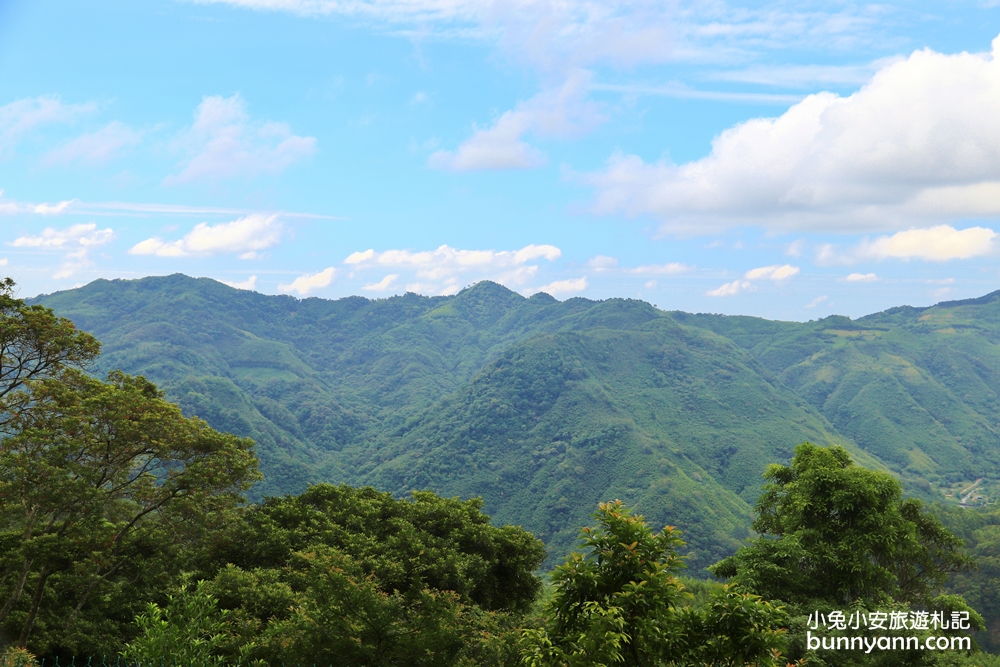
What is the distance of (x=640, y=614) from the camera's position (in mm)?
8367

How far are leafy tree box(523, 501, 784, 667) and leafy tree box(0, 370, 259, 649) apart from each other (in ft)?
47.4

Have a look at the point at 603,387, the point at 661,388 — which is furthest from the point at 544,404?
the point at 661,388

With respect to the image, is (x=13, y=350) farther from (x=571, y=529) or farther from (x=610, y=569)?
(x=571, y=529)

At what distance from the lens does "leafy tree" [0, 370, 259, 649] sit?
17.1m

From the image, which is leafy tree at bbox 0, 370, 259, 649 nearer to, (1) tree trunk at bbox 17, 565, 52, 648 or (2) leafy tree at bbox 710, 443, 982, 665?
(1) tree trunk at bbox 17, 565, 52, 648

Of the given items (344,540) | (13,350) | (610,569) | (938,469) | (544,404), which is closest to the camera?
(610,569)

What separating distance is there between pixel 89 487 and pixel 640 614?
1589 centimetres

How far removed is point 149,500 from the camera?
67.2 feet

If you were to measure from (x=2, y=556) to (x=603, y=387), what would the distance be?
17146 cm

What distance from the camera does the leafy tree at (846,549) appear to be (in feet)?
65.7

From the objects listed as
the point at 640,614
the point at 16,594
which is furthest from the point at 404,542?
the point at 640,614

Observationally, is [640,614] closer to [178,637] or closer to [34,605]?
[178,637]

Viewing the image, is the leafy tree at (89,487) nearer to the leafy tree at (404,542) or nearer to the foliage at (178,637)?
the leafy tree at (404,542)

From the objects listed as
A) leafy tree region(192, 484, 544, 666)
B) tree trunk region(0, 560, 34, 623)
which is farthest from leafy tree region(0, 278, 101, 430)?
leafy tree region(192, 484, 544, 666)
